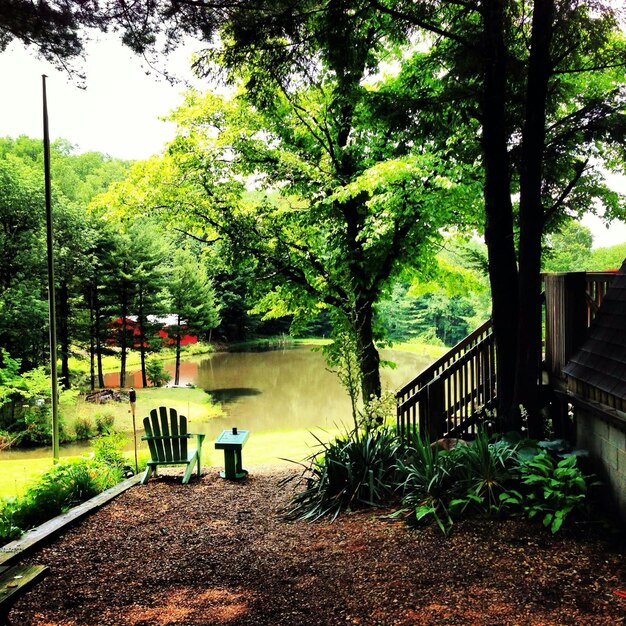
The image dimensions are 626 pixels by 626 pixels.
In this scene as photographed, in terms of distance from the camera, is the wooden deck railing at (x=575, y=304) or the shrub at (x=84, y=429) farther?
the shrub at (x=84, y=429)

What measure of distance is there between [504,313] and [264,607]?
3279 millimetres

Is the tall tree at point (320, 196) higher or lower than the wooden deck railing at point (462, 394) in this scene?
higher

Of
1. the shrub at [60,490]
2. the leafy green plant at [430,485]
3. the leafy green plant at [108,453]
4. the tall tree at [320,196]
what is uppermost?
the tall tree at [320,196]

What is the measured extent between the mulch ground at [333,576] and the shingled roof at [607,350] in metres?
1.01

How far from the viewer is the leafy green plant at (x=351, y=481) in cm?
418

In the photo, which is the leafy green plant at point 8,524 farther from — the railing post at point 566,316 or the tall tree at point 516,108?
the railing post at point 566,316

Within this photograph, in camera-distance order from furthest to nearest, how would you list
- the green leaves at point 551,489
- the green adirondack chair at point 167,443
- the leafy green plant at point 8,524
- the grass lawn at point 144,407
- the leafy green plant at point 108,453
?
the grass lawn at point 144,407, the leafy green plant at point 108,453, the green adirondack chair at point 167,443, the leafy green plant at point 8,524, the green leaves at point 551,489

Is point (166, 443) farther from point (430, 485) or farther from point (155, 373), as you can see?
point (155, 373)

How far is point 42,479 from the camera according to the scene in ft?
15.6

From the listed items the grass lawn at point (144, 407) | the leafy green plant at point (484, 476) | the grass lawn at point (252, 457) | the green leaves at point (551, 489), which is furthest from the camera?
the grass lawn at point (144, 407)

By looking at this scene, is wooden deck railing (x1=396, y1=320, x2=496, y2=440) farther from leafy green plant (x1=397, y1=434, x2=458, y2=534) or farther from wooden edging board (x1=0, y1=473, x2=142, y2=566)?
wooden edging board (x1=0, y1=473, x2=142, y2=566)

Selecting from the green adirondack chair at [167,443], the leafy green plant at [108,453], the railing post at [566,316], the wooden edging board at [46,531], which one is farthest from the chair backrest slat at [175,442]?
the railing post at [566,316]

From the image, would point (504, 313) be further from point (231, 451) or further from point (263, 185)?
point (263, 185)

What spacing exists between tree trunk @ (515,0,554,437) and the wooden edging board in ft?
12.8
